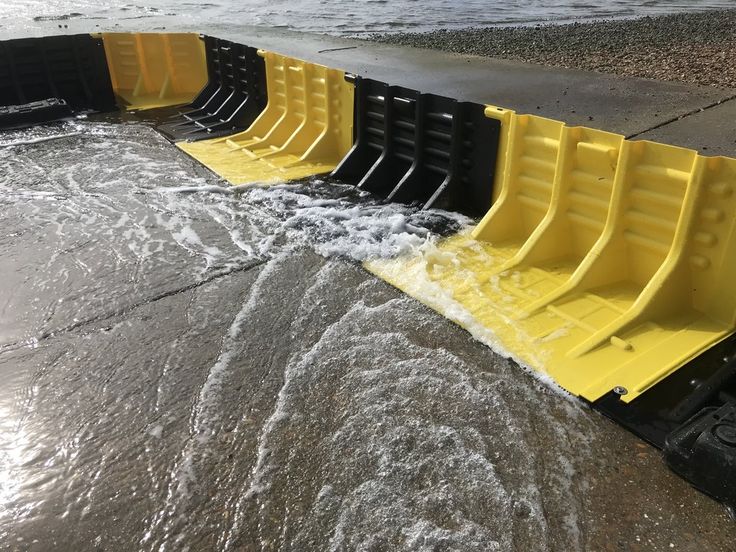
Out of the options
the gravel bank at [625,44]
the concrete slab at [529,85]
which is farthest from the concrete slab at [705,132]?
the gravel bank at [625,44]

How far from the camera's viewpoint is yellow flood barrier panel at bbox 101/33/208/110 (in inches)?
410

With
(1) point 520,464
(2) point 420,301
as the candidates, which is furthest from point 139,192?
(1) point 520,464

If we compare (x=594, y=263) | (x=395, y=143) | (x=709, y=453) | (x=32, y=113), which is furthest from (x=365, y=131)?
(x=32, y=113)

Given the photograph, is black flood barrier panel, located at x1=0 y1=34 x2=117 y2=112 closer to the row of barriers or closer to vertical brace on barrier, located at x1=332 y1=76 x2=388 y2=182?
the row of barriers

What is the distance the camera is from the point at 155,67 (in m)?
10.8

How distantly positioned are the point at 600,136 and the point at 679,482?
2634mm

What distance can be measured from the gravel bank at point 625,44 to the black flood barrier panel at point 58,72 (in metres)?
6.71

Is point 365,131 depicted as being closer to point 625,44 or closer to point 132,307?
point 132,307

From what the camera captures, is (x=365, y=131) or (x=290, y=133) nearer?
(x=365, y=131)

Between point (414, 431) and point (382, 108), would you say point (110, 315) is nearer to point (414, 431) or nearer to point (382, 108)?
point (414, 431)

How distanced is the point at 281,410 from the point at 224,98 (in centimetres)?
771

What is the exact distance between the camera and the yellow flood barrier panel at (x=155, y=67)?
10.4 meters

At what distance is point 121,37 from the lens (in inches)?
409

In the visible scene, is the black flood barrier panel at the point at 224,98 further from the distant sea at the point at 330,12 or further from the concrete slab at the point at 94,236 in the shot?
the distant sea at the point at 330,12
